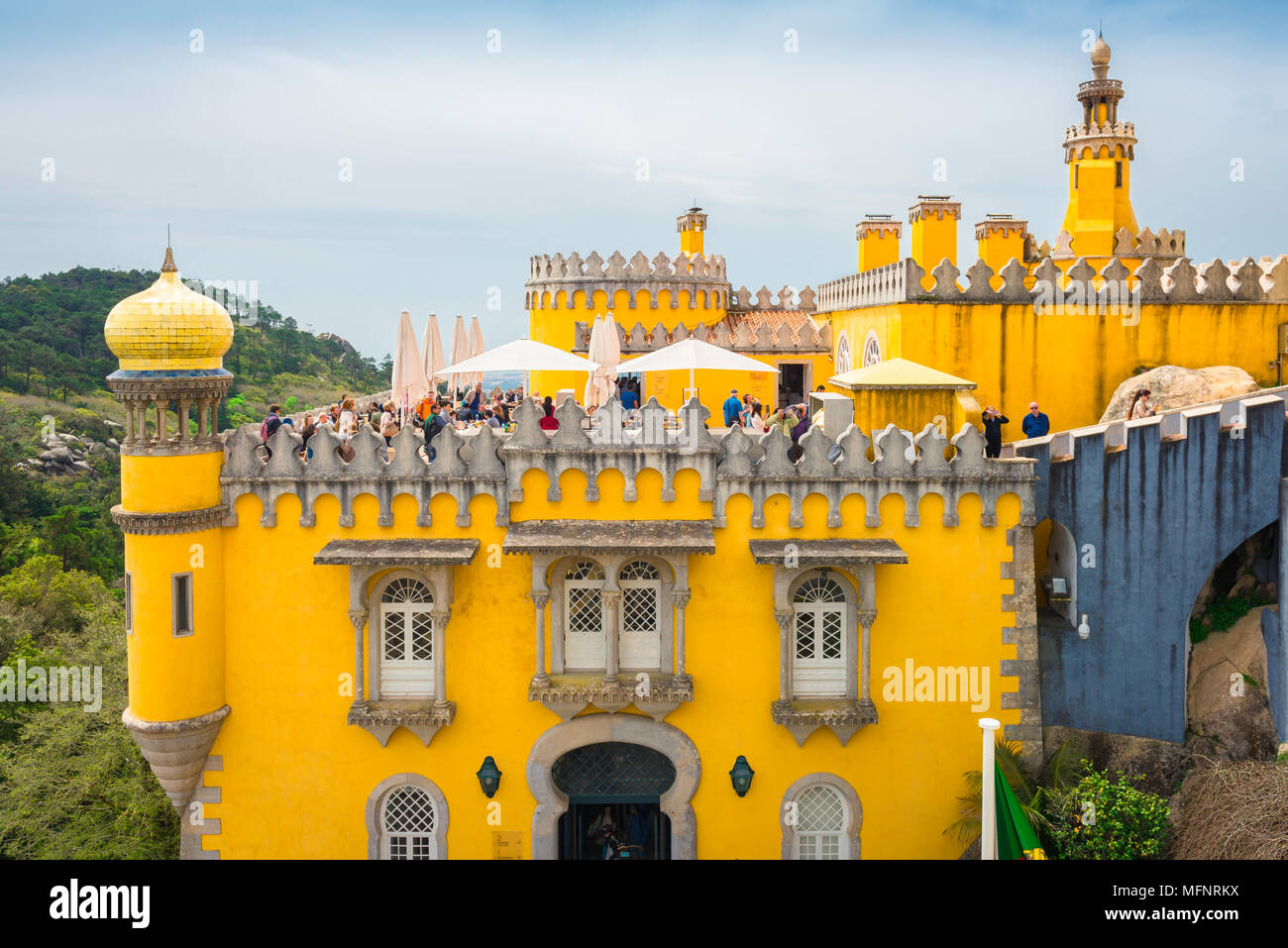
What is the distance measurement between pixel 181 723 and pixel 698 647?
8530 mm

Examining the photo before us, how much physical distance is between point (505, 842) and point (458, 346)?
578 inches

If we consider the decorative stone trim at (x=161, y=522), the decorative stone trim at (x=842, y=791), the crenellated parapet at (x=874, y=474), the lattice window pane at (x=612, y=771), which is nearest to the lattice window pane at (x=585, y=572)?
the crenellated parapet at (x=874, y=474)

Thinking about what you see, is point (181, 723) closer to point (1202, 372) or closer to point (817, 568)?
point (817, 568)

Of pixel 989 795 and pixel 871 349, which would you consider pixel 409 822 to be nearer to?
pixel 989 795

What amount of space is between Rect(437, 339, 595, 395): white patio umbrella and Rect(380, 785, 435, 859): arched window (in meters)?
8.76

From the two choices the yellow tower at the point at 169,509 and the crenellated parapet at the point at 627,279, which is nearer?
the yellow tower at the point at 169,509

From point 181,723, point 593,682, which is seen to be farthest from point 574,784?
point 181,723

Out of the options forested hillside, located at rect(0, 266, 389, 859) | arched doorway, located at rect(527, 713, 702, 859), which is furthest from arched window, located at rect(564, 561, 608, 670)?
forested hillside, located at rect(0, 266, 389, 859)

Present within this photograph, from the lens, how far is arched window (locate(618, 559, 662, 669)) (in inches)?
749

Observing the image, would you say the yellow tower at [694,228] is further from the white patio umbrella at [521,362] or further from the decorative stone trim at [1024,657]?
the decorative stone trim at [1024,657]

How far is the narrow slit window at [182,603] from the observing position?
1825 centimetres

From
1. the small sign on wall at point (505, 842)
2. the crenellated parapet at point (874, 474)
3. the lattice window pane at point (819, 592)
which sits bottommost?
the small sign on wall at point (505, 842)

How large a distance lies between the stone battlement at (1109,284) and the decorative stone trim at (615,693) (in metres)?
11.8
